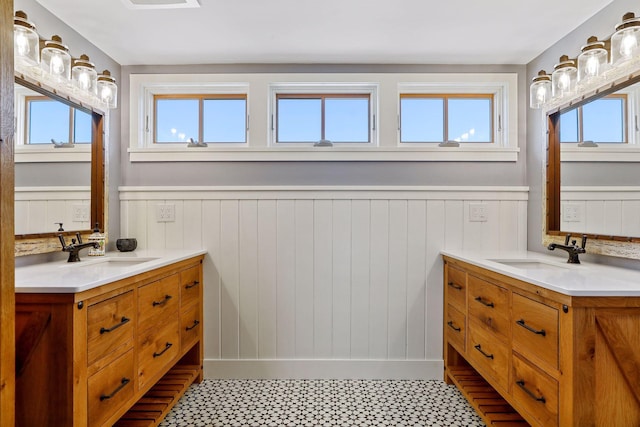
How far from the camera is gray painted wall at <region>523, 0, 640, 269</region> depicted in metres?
1.71

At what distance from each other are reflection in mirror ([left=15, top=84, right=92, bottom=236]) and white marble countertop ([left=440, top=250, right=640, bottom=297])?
86.6 inches

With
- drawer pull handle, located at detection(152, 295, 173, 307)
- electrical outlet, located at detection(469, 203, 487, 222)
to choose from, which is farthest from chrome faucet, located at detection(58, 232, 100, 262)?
electrical outlet, located at detection(469, 203, 487, 222)

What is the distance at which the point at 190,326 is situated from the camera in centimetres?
212

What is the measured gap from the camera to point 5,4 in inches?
27.0

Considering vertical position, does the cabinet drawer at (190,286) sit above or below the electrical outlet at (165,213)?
below

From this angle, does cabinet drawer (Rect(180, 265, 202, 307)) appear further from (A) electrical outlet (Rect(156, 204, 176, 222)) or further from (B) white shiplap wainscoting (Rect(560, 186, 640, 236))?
(B) white shiplap wainscoting (Rect(560, 186, 640, 236))

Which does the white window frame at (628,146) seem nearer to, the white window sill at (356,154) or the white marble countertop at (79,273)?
the white window sill at (356,154)

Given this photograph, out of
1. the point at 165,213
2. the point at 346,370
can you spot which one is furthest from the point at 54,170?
the point at 346,370

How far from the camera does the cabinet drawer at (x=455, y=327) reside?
2012 mm

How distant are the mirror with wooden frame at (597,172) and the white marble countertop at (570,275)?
0.15m

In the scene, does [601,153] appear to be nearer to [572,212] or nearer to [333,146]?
[572,212]

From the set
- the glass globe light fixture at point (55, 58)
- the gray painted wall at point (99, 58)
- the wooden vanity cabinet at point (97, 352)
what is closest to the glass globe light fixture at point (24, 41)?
the glass globe light fixture at point (55, 58)

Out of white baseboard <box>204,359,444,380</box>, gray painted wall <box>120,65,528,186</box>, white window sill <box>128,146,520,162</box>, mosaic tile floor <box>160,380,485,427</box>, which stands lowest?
mosaic tile floor <box>160,380,485,427</box>

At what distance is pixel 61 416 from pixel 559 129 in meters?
2.71
